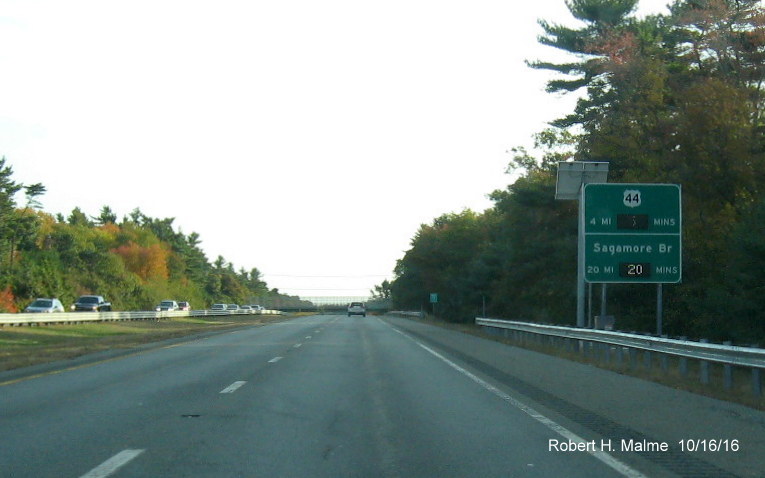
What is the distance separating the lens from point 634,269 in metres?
25.6

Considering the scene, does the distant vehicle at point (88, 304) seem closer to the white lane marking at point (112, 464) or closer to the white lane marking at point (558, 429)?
the white lane marking at point (558, 429)

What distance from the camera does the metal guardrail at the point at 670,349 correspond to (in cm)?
1505

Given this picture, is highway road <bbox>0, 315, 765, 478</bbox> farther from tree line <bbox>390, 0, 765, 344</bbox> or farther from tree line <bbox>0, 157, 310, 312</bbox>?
tree line <bbox>0, 157, 310, 312</bbox>

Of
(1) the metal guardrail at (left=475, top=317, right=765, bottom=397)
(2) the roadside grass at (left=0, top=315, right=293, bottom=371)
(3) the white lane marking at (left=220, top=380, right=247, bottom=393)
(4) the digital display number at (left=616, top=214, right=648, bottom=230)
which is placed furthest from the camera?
(4) the digital display number at (left=616, top=214, right=648, bottom=230)

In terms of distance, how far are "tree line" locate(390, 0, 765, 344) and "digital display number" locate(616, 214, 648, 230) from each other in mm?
4806

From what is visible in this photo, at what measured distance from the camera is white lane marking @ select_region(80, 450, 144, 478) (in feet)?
Result: 27.0

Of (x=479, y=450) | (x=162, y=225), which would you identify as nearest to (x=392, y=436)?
Answer: (x=479, y=450)

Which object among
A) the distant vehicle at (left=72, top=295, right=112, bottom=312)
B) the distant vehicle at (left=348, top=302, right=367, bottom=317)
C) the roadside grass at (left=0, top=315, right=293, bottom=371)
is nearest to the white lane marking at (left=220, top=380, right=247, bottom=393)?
the roadside grass at (left=0, top=315, right=293, bottom=371)

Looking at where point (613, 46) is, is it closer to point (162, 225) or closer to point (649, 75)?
point (649, 75)

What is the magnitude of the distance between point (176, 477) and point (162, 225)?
170506 mm

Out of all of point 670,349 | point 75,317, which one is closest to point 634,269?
point 670,349

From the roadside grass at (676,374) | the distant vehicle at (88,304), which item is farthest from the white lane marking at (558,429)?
the distant vehicle at (88,304)

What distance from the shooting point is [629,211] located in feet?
85.4

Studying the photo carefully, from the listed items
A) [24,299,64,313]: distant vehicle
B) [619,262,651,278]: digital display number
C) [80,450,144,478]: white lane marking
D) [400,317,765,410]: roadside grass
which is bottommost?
[80,450,144,478]: white lane marking
